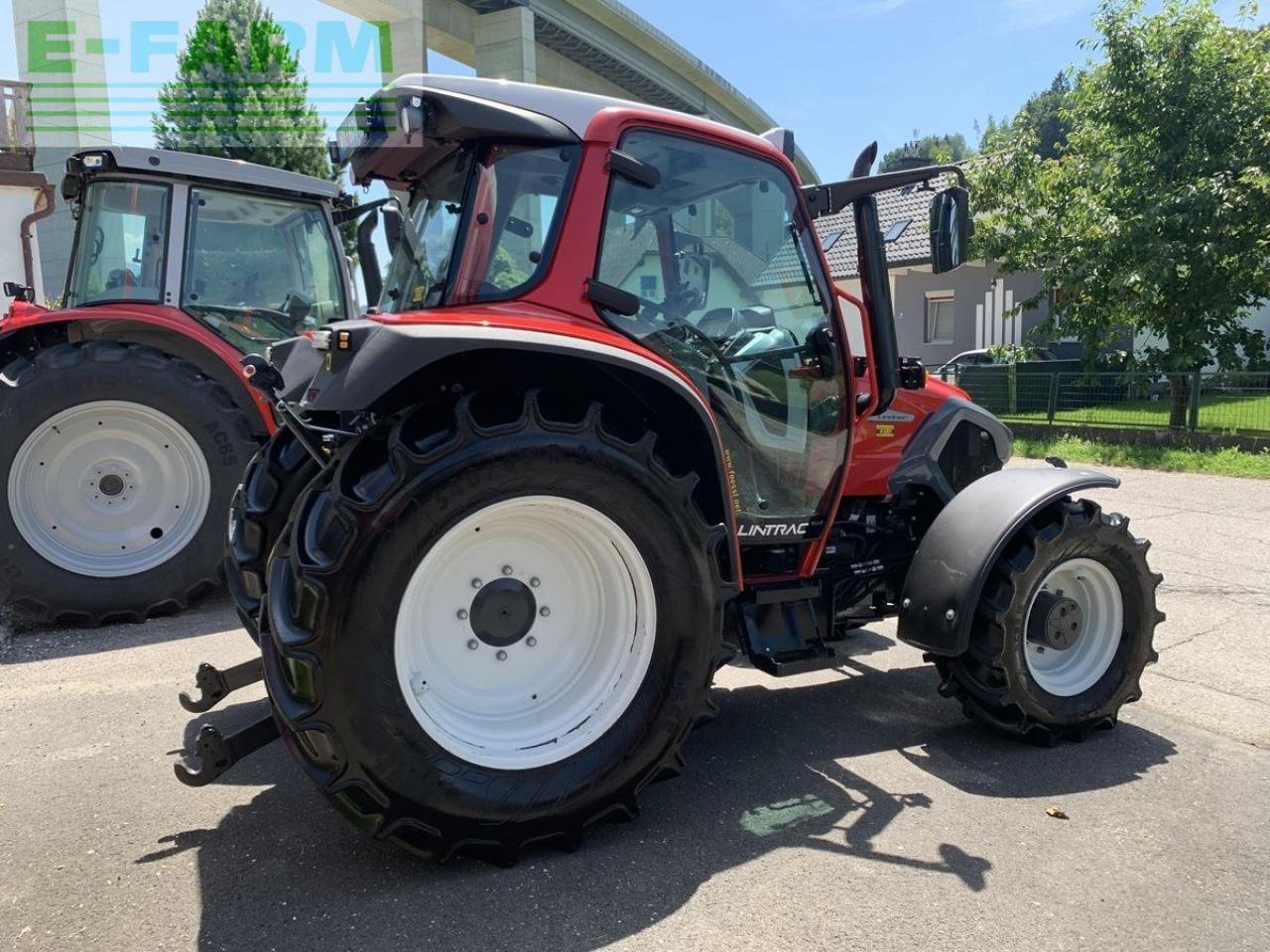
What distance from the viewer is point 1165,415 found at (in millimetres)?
12812

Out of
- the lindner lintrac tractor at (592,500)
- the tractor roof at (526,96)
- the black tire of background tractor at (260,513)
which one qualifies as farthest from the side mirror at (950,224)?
the black tire of background tractor at (260,513)

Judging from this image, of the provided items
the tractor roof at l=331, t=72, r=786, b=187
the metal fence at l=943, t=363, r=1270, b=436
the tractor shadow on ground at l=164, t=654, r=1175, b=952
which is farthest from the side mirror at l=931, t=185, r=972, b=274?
the metal fence at l=943, t=363, r=1270, b=436

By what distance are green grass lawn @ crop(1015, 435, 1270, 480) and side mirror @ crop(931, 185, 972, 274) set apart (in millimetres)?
8190

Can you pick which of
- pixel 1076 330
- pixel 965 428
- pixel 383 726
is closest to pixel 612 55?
pixel 1076 330

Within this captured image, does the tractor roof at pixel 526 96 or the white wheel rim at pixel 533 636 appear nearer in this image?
the white wheel rim at pixel 533 636

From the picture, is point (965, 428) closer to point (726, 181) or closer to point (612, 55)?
point (726, 181)

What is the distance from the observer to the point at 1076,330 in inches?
553

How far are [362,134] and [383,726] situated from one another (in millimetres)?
2042

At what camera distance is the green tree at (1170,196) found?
12.3 metres

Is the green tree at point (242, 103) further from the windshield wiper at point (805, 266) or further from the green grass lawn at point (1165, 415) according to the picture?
the windshield wiper at point (805, 266)

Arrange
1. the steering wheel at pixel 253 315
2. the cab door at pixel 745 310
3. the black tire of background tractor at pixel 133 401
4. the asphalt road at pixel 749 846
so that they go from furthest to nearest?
1. the steering wheel at pixel 253 315
2. the black tire of background tractor at pixel 133 401
3. the cab door at pixel 745 310
4. the asphalt road at pixel 749 846

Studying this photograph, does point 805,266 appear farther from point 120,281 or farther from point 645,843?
point 120,281

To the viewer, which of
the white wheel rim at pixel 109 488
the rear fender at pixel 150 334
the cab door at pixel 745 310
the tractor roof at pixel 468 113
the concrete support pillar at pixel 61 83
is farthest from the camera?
the concrete support pillar at pixel 61 83

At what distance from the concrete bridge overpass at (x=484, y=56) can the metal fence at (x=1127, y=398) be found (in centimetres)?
919
